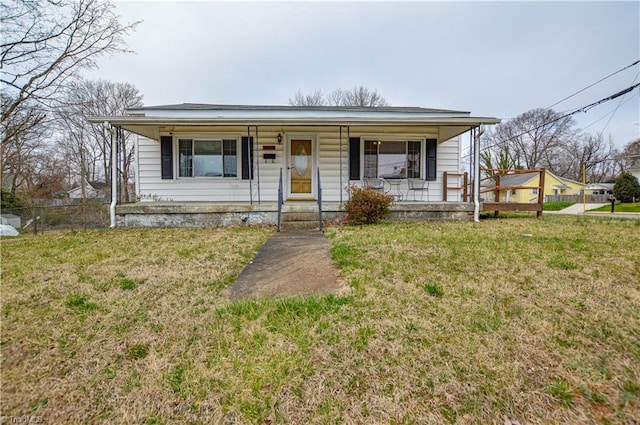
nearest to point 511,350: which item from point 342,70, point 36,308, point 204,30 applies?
point 36,308

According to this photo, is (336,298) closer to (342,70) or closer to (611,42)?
(611,42)

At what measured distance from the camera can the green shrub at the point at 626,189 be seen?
1918 centimetres

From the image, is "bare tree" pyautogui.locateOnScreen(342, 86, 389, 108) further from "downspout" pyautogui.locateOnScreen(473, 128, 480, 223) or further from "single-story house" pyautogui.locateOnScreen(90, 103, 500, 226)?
"downspout" pyautogui.locateOnScreen(473, 128, 480, 223)

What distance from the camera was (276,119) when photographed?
7086 mm

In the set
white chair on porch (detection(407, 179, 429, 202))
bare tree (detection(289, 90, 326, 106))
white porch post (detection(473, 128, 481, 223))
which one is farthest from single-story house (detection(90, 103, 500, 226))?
bare tree (detection(289, 90, 326, 106))

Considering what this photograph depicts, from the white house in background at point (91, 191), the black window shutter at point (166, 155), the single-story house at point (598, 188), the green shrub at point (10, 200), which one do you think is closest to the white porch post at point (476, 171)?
the black window shutter at point (166, 155)

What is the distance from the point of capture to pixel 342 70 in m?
23.3

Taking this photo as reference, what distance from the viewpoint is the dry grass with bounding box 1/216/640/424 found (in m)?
1.44

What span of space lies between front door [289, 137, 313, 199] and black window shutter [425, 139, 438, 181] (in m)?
3.63

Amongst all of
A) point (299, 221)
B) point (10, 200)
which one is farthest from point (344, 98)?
point (10, 200)

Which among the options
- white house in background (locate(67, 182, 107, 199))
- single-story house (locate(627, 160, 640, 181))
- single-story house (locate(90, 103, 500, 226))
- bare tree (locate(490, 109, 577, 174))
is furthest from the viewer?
bare tree (locate(490, 109, 577, 174))

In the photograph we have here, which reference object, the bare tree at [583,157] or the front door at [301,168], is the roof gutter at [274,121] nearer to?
the front door at [301,168]

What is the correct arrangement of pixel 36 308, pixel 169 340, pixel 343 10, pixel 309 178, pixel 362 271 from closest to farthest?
pixel 169 340
pixel 36 308
pixel 362 271
pixel 309 178
pixel 343 10

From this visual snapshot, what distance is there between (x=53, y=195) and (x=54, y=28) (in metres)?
14.8
